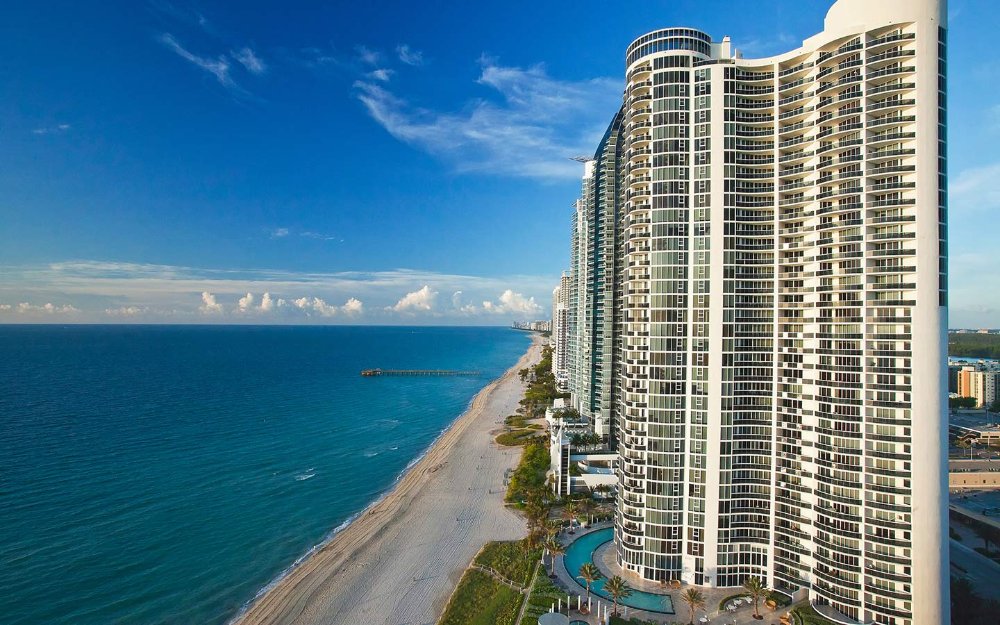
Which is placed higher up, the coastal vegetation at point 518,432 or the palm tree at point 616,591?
the palm tree at point 616,591

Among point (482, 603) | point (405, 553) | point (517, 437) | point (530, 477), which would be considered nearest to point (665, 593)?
point (482, 603)

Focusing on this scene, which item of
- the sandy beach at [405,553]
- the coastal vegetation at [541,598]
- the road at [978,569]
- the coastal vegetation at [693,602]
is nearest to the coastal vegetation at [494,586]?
the coastal vegetation at [541,598]

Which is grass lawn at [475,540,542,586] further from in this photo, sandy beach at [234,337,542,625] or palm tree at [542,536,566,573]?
sandy beach at [234,337,542,625]

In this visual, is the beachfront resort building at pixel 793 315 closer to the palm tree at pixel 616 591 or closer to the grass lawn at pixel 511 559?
the palm tree at pixel 616 591

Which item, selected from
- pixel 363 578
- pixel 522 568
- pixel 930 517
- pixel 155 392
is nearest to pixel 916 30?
pixel 930 517

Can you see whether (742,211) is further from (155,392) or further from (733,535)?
(155,392)
